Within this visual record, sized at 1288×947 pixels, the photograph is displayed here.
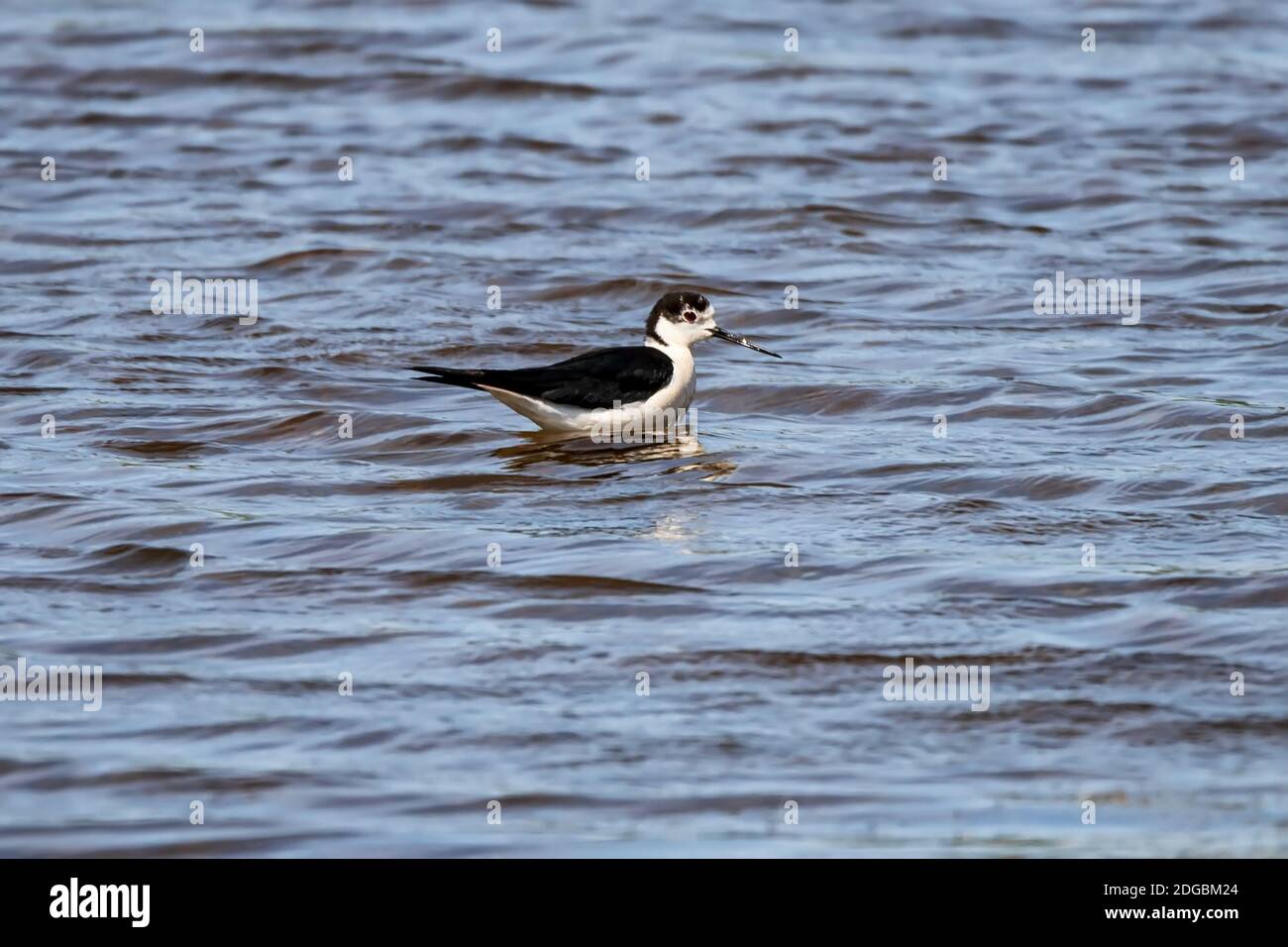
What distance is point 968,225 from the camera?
15.3 metres

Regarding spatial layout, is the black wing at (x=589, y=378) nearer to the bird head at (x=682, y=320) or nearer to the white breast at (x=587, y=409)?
the white breast at (x=587, y=409)

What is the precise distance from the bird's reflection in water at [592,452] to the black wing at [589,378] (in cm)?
24

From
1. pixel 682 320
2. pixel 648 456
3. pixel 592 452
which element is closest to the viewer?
pixel 648 456

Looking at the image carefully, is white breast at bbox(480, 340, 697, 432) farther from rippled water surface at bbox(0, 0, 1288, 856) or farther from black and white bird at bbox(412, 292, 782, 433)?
rippled water surface at bbox(0, 0, 1288, 856)

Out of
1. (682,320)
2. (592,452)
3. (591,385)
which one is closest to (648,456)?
(592,452)

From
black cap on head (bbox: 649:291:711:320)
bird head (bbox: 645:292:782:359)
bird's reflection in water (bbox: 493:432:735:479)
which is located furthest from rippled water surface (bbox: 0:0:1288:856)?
black cap on head (bbox: 649:291:711:320)

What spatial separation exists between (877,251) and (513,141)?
14.2 ft

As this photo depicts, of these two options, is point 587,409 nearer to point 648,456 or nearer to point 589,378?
point 589,378

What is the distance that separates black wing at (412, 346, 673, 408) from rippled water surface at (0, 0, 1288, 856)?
291 millimetres

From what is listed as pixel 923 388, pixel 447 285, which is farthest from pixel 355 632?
pixel 447 285

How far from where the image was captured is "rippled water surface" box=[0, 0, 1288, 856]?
627cm

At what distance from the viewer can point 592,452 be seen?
34.8 feet

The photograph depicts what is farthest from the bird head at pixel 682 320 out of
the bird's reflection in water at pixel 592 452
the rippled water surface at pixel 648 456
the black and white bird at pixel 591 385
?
the bird's reflection in water at pixel 592 452

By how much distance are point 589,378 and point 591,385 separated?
0.04 meters
